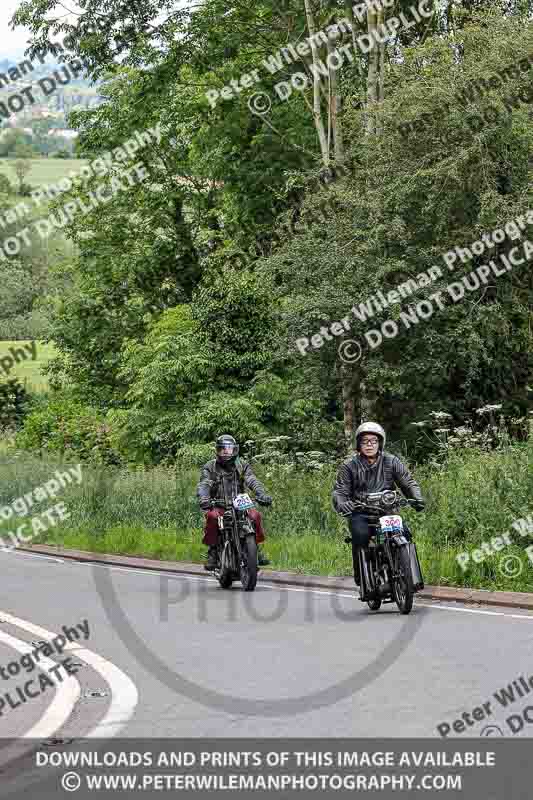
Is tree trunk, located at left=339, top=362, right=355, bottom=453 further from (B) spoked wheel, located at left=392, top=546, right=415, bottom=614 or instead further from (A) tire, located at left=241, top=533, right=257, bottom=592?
(B) spoked wheel, located at left=392, top=546, right=415, bottom=614

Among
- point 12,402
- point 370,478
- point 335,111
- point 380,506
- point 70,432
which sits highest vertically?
point 335,111

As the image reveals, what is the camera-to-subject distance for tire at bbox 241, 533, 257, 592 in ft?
51.4

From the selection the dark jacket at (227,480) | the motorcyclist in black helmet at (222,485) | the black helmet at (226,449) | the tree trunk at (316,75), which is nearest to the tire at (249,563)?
the motorcyclist in black helmet at (222,485)

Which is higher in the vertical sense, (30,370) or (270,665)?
(30,370)

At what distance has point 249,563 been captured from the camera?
15703 millimetres

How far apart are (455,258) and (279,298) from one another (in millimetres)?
5683

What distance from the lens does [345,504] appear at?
498 inches

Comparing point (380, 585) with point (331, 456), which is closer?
point (380, 585)

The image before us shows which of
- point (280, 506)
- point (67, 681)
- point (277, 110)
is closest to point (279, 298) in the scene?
point (277, 110)

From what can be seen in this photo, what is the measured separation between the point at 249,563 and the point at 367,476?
3.23m

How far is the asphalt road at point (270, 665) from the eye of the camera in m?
7.59

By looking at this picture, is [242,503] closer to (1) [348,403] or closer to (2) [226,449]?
(2) [226,449]

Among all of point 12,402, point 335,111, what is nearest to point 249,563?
point 335,111
